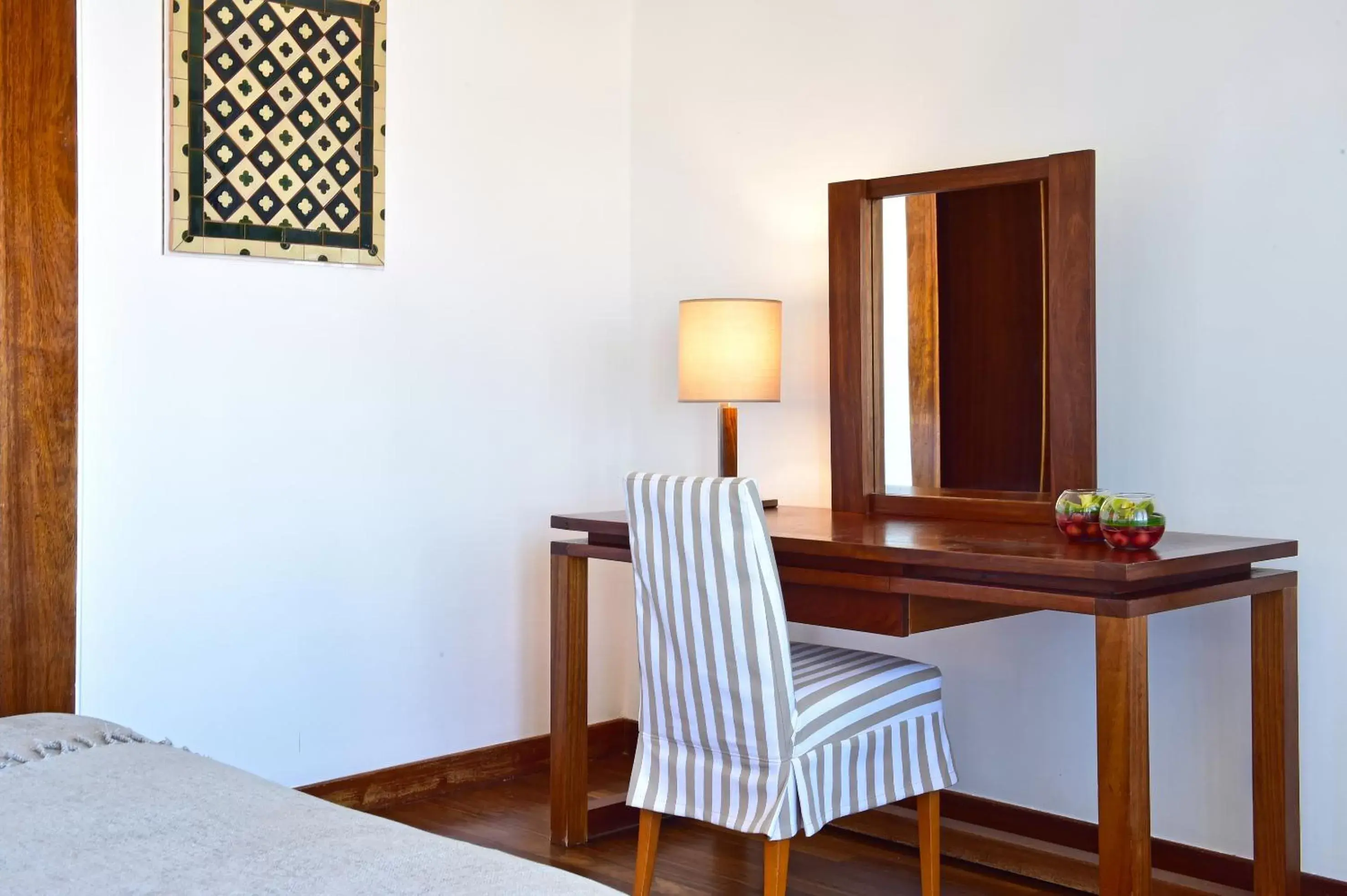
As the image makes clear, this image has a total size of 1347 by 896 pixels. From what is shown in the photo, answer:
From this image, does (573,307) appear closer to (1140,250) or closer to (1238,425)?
(1140,250)

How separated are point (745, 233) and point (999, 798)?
1.56 metres

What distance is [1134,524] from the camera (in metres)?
2.09

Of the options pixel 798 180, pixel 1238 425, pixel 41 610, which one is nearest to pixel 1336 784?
pixel 1238 425

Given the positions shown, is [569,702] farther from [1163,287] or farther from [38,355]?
[1163,287]

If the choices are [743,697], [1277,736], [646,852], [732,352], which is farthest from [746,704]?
[732,352]

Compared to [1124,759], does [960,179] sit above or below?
above

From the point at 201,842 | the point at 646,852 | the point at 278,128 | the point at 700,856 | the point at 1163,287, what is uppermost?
the point at 278,128

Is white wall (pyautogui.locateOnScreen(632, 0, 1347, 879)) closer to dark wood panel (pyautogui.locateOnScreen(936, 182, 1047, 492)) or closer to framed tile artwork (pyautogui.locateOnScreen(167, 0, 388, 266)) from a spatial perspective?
dark wood panel (pyautogui.locateOnScreen(936, 182, 1047, 492))

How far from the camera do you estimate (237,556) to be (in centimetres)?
289

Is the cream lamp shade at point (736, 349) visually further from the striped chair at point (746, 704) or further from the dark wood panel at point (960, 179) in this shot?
the striped chair at point (746, 704)

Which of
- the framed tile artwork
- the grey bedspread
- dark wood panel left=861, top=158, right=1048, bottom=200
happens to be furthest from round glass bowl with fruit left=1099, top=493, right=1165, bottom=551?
the framed tile artwork

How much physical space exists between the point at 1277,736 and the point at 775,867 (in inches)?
36.1

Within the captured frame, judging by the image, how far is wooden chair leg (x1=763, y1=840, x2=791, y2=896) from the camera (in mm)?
2158

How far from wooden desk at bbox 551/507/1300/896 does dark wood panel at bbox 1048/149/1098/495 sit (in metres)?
0.18
